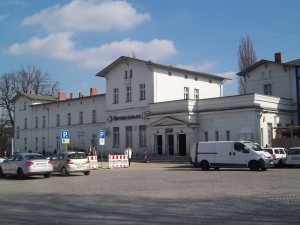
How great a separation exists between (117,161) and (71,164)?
886 cm

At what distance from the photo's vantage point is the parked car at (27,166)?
923 inches

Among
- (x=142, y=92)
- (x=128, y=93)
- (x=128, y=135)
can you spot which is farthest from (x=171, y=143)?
(x=128, y=93)

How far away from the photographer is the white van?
87.9 ft

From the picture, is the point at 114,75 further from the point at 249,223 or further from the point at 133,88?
the point at 249,223

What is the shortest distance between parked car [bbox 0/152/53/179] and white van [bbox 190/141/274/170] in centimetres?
1059

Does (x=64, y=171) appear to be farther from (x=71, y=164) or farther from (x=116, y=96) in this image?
(x=116, y=96)

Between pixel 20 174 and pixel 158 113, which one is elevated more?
pixel 158 113

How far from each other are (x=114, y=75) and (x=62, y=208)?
39146 millimetres

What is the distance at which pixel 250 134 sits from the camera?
123 feet

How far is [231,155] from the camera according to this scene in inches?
1096

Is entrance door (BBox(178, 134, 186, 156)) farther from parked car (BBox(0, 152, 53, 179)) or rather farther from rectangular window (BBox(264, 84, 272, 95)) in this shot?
parked car (BBox(0, 152, 53, 179))

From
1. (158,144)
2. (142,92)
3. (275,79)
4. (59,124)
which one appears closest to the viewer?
(158,144)

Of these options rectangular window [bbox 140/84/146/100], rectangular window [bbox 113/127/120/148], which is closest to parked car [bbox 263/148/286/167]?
rectangular window [bbox 140/84/146/100]

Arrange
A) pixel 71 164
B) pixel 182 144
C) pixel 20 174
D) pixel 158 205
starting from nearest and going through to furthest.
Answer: pixel 158 205 < pixel 20 174 < pixel 71 164 < pixel 182 144
